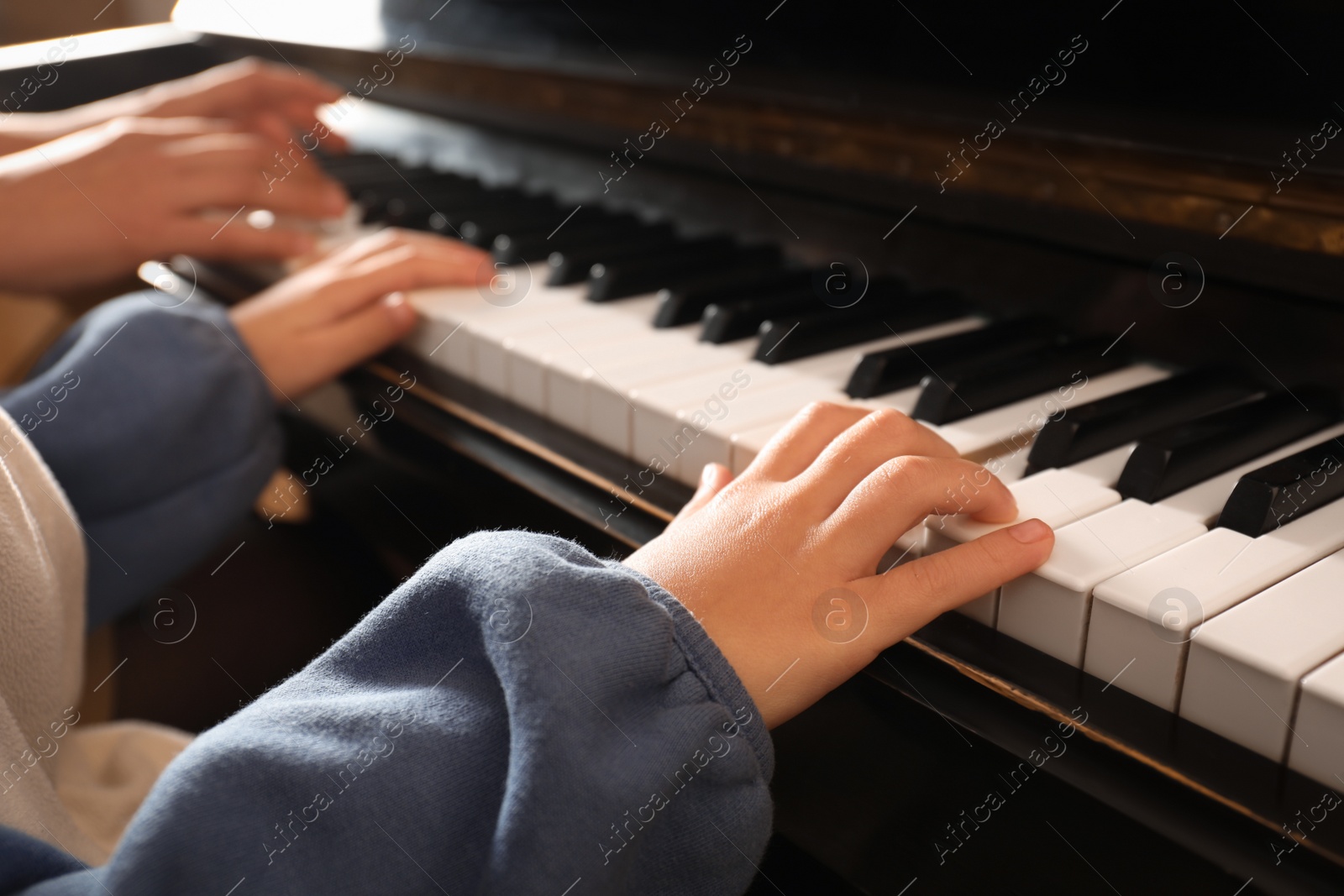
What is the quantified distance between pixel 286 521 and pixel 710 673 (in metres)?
1.25

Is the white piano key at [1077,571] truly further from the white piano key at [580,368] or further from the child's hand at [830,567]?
the white piano key at [580,368]

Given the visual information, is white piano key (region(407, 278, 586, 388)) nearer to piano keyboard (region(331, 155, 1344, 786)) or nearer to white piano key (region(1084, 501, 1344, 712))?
piano keyboard (region(331, 155, 1344, 786))

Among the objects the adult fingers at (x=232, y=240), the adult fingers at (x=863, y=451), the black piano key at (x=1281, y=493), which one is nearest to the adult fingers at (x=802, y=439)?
the adult fingers at (x=863, y=451)

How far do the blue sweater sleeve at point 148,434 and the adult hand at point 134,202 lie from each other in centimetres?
22

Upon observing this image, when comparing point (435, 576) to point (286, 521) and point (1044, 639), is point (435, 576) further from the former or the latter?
point (286, 521)

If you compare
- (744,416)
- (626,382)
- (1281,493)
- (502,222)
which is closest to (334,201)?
(502,222)

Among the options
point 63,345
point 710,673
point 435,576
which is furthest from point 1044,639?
point 63,345

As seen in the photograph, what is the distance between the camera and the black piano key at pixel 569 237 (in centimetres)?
125

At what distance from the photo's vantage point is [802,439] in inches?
28.8

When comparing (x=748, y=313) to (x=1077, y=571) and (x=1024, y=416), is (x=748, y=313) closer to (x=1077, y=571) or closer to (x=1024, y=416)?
(x=1024, y=416)

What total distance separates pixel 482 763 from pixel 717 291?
620 millimetres

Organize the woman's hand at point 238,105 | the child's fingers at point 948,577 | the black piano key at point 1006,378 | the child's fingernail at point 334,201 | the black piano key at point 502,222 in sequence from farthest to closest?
1. the woman's hand at point 238,105
2. the child's fingernail at point 334,201
3. the black piano key at point 502,222
4. the black piano key at point 1006,378
5. the child's fingers at point 948,577

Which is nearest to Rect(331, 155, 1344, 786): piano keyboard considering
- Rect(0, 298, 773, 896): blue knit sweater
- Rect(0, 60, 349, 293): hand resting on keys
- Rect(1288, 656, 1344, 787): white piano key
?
Rect(1288, 656, 1344, 787): white piano key

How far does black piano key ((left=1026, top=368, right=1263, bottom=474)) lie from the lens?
2.46 ft
